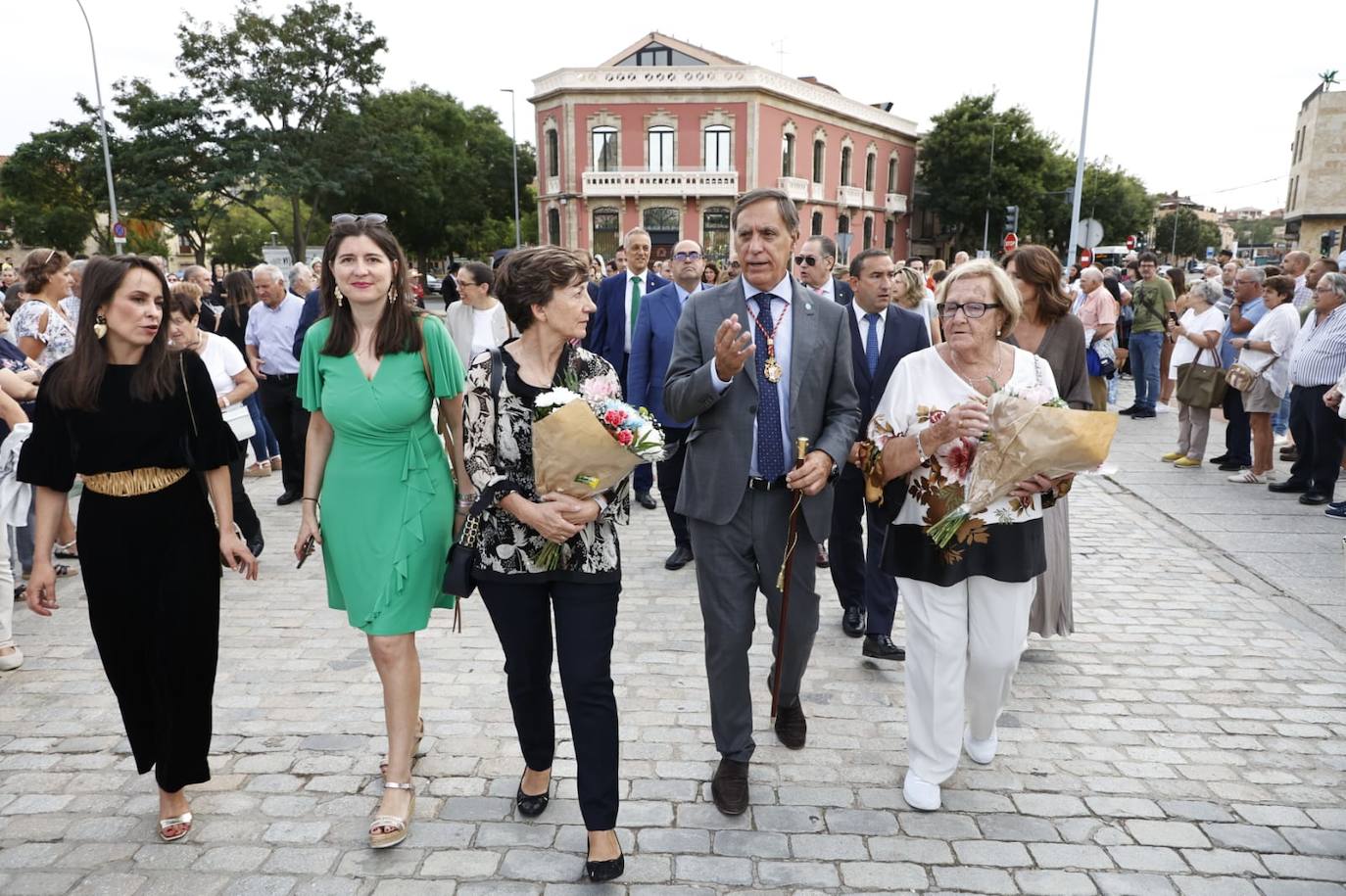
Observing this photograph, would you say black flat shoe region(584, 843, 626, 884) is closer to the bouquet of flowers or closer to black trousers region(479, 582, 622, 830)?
black trousers region(479, 582, 622, 830)

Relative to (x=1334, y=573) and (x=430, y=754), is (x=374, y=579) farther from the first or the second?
(x=1334, y=573)

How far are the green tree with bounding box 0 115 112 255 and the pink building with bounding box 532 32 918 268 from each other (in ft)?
60.2

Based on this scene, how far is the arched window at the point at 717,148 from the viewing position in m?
41.2

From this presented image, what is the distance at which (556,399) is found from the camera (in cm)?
263

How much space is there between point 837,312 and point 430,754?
2.48 m

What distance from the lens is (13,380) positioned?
16.3ft

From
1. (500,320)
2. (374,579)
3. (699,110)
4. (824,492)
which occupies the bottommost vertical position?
(374,579)

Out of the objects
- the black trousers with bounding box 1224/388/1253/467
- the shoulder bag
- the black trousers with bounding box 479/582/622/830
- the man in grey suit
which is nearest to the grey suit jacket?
the man in grey suit

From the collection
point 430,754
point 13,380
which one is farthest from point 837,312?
point 13,380

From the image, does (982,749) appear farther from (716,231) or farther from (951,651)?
(716,231)

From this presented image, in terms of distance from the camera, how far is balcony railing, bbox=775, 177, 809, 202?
4249cm

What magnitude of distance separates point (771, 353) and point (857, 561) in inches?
79.1

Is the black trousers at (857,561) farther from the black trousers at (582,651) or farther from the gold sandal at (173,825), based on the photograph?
the gold sandal at (173,825)

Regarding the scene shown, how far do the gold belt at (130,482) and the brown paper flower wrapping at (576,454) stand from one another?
1392mm
